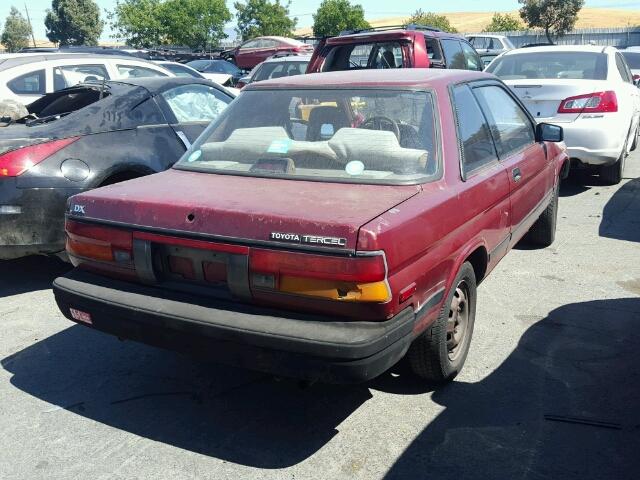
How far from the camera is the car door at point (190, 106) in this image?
5.84 meters

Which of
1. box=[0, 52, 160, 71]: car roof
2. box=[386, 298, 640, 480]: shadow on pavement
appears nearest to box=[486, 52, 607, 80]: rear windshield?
box=[386, 298, 640, 480]: shadow on pavement

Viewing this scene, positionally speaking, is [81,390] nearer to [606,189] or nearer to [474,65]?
[606,189]

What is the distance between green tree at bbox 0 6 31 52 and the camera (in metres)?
75.0

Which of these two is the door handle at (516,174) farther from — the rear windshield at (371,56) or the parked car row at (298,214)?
the rear windshield at (371,56)

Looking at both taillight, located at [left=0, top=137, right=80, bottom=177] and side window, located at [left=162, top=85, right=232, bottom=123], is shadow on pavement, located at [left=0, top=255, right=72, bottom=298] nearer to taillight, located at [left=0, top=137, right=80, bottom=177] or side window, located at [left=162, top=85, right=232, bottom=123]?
taillight, located at [left=0, top=137, right=80, bottom=177]

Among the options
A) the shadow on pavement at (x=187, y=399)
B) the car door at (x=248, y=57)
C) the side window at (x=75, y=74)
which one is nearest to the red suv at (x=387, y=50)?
the side window at (x=75, y=74)

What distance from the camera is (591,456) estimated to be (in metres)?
3.00

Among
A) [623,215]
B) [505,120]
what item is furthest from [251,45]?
[505,120]

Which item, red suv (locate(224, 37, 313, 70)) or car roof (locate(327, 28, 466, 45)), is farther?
red suv (locate(224, 37, 313, 70))

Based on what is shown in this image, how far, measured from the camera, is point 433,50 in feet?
29.5

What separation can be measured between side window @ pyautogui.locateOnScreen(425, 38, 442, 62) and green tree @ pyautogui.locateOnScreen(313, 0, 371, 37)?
36.8 m

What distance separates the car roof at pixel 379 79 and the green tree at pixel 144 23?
39553 millimetres

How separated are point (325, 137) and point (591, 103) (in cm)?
476

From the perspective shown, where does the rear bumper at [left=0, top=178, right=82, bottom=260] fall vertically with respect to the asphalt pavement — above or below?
above
